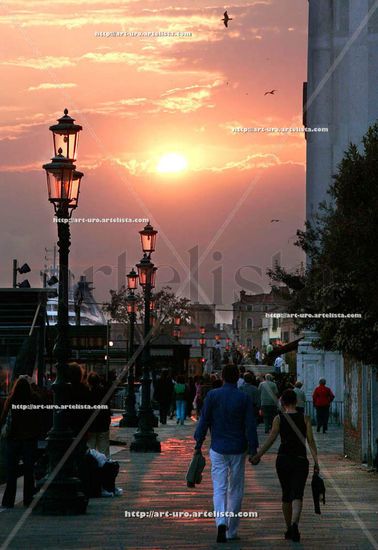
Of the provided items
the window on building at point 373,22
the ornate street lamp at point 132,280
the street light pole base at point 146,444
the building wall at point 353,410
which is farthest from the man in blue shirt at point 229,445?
the window on building at point 373,22

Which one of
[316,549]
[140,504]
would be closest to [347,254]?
[140,504]

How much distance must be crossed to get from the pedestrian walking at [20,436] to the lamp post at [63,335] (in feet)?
1.33

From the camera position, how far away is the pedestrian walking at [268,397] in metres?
35.0

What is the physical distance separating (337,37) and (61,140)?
1555 inches

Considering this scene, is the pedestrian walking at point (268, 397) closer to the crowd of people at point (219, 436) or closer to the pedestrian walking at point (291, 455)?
the crowd of people at point (219, 436)

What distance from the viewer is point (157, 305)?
11138cm

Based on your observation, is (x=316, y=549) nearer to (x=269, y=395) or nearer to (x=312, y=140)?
(x=269, y=395)

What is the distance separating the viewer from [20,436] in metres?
17.0

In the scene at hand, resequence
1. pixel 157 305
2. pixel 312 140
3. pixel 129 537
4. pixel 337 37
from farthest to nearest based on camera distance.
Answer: pixel 157 305, pixel 312 140, pixel 337 37, pixel 129 537

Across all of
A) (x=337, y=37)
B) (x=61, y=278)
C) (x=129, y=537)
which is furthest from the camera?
(x=337, y=37)

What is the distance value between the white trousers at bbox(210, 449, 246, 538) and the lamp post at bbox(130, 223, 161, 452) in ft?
55.3

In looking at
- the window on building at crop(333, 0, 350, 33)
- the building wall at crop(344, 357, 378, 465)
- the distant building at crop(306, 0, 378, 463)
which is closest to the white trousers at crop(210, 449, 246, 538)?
the building wall at crop(344, 357, 378, 465)

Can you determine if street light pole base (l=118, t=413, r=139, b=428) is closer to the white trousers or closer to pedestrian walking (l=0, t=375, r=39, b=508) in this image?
pedestrian walking (l=0, t=375, r=39, b=508)

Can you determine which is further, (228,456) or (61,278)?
(61,278)
